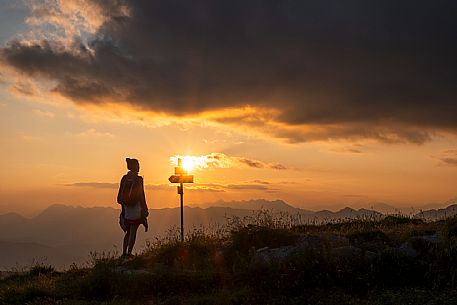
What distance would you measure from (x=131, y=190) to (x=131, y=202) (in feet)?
1.15

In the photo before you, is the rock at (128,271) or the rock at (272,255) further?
the rock at (128,271)

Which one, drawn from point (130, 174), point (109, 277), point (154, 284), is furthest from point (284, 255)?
point (130, 174)

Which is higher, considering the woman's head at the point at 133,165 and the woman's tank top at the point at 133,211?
the woman's head at the point at 133,165

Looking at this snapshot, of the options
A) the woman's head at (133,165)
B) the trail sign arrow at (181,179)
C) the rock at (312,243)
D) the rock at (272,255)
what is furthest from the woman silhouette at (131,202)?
the rock at (312,243)

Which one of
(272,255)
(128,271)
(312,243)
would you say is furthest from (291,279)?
(128,271)

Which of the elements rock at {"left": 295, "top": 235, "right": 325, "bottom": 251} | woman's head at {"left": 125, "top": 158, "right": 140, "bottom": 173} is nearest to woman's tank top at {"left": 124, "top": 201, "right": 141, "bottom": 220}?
woman's head at {"left": 125, "top": 158, "right": 140, "bottom": 173}

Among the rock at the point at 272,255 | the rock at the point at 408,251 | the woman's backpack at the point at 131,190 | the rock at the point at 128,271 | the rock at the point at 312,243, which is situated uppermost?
the woman's backpack at the point at 131,190

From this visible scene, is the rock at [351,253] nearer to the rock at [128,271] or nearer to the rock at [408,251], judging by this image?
the rock at [408,251]

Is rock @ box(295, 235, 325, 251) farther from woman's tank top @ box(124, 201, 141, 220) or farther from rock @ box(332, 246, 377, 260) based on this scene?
woman's tank top @ box(124, 201, 141, 220)

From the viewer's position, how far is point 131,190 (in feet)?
50.1

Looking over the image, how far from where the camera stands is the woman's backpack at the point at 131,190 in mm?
15258

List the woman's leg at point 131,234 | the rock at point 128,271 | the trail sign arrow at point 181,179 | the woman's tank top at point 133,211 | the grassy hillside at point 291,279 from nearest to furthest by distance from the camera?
the grassy hillside at point 291,279 < the rock at point 128,271 < the woman's tank top at point 133,211 < the woman's leg at point 131,234 < the trail sign arrow at point 181,179

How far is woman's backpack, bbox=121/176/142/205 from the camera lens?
50.1 feet

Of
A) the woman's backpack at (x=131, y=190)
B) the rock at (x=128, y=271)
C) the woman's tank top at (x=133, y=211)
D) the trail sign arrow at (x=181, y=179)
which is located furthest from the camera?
the trail sign arrow at (x=181, y=179)
